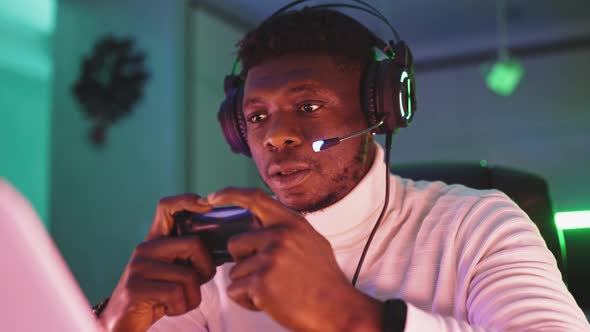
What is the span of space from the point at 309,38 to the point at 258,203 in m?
0.63

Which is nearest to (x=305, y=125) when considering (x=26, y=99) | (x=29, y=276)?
(x=29, y=276)

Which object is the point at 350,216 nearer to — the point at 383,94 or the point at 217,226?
the point at 383,94

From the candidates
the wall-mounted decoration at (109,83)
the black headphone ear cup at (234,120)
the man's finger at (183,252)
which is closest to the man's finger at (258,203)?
the man's finger at (183,252)

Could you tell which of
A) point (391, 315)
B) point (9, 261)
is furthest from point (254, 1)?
point (9, 261)

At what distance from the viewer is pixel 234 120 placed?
1.18m

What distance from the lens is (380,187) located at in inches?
45.2

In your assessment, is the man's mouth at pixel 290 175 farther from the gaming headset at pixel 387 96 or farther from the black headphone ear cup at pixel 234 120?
the black headphone ear cup at pixel 234 120

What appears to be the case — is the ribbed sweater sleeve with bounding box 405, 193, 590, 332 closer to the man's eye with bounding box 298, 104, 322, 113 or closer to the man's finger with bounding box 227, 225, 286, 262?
the man's finger with bounding box 227, 225, 286, 262

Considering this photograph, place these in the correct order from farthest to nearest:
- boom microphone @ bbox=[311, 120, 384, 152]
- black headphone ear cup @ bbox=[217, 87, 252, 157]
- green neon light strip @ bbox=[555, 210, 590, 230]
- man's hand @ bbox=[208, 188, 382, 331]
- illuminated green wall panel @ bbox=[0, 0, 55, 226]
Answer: illuminated green wall panel @ bbox=[0, 0, 55, 226], green neon light strip @ bbox=[555, 210, 590, 230], black headphone ear cup @ bbox=[217, 87, 252, 157], boom microphone @ bbox=[311, 120, 384, 152], man's hand @ bbox=[208, 188, 382, 331]

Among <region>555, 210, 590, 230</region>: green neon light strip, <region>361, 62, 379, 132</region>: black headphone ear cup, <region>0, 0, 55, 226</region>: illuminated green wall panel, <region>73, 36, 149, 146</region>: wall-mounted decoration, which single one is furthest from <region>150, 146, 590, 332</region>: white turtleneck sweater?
<region>0, 0, 55, 226</region>: illuminated green wall panel

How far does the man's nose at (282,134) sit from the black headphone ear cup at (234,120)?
0.42ft

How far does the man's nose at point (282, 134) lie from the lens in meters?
1.04

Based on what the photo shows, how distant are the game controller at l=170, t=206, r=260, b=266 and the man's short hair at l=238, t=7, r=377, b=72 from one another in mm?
546

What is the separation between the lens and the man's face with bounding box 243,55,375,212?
3.47 ft
